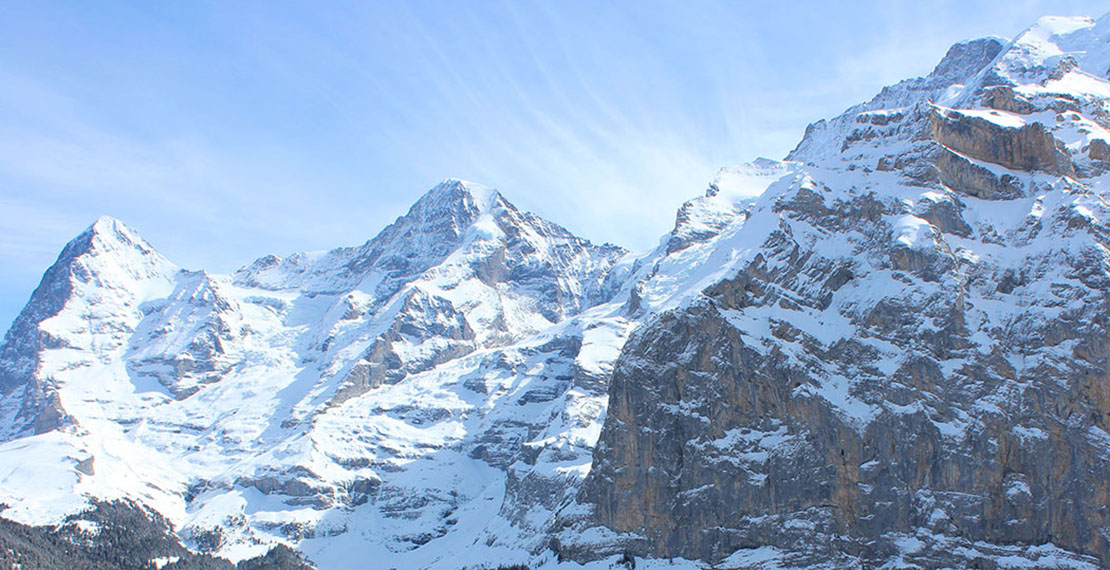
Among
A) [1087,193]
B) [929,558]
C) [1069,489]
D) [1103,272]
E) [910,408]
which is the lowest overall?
[929,558]

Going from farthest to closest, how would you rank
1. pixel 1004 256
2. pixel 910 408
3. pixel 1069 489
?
pixel 1004 256 < pixel 910 408 < pixel 1069 489

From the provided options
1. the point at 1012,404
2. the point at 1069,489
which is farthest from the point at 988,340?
the point at 1069,489

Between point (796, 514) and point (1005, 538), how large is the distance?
32.7 meters

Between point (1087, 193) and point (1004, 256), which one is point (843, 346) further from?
point (1087, 193)

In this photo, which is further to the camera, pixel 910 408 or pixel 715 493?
pixel 715 493

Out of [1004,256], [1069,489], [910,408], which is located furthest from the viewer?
[1004,256]

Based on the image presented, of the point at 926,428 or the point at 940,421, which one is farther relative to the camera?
the point at 940,421

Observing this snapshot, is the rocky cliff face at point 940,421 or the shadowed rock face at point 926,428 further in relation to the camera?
the shadowed rock face at point 926,428

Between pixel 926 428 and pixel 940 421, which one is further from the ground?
pixel 940 421

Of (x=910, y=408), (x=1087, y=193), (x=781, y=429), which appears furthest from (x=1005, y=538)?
(x=1087, y=193)

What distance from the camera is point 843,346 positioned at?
641 ft

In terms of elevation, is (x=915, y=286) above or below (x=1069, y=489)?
above

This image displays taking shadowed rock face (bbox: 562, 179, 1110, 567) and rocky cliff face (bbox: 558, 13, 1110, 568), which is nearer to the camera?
rocky cliff face (bbox: 558, 13, 1110, 568)

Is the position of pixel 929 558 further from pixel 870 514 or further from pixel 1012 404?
pixel 1012 404
